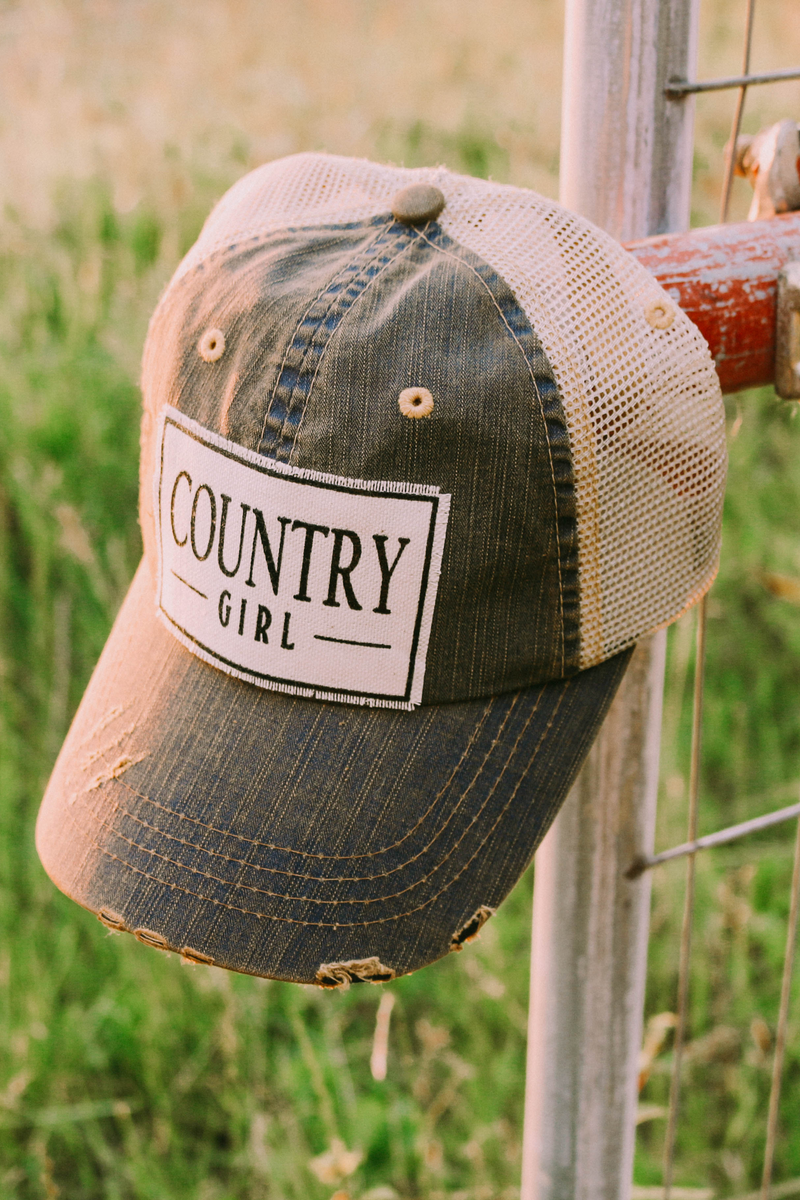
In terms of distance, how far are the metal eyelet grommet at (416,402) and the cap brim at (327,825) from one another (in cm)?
22

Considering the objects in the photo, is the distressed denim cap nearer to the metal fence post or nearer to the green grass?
the metal fence post

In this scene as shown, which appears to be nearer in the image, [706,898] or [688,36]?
[688,36]

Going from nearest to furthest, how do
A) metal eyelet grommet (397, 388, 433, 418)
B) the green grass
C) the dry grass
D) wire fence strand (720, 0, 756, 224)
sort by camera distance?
metal eyelet grommet (397, 388, 433, 418), wire fence strand (720, 0, 756, 224), the green grass, the dry grass

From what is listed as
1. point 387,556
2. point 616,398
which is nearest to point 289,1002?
point 387,556

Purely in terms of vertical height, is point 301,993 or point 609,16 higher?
point 609,16

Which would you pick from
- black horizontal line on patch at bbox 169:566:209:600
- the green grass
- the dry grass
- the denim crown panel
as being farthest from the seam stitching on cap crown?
the dry grass

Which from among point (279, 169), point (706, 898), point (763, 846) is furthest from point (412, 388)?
point (763, 846)

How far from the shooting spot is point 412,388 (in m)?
0.73

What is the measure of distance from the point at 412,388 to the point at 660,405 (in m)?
0.17

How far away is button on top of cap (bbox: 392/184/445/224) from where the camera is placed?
802 millimetres

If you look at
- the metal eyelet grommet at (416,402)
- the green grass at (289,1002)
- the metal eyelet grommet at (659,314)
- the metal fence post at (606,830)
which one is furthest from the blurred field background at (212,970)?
the metal eyelet grommet at (416,402)

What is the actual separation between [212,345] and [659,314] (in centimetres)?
32

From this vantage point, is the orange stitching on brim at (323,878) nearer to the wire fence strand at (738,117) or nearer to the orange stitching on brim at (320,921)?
the orange stitching on brim at (320,921)

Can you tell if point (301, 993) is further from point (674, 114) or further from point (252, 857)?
point (674, 114)
